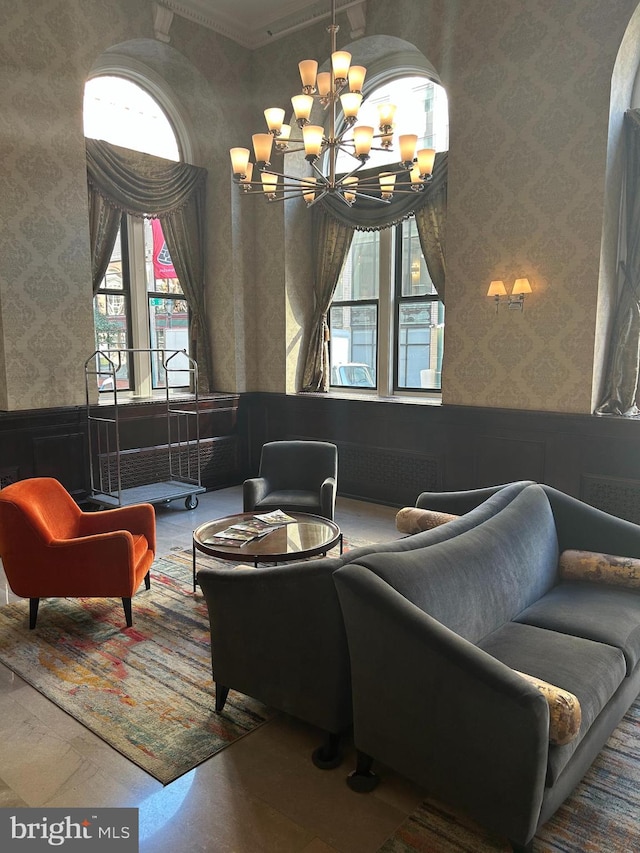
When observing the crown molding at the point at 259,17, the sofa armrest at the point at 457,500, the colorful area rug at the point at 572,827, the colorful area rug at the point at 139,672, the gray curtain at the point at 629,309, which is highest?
the crown molding at the point at 259,17

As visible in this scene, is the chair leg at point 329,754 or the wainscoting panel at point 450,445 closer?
the chair leg at point 329,754

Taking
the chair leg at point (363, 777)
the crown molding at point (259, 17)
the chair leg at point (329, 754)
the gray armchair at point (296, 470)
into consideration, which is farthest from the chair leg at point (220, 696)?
the crown molding at point (259, 17)

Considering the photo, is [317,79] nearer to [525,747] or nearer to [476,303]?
[476,303]

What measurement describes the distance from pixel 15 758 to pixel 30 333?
3.67m

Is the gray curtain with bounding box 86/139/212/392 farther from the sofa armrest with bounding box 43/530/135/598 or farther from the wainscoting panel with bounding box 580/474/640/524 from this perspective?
the wainscoting panel with bounding box 580/474/640/524

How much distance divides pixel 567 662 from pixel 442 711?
62 centimetres

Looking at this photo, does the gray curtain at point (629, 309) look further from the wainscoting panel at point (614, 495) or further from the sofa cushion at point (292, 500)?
the sofa cushion at point (292, 500)

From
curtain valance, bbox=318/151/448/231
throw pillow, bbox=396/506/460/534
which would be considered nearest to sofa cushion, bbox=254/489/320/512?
throw pillow, bbox=396/506/460/534

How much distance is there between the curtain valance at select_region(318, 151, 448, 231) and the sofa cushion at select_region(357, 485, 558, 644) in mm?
3394

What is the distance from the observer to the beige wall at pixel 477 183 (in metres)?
4.68

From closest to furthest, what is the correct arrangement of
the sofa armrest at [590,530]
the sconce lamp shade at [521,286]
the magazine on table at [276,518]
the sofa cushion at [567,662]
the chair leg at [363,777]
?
the sofa cushion at [567,662], the chair leg at [363,777], the sofa armrest at [590,530], the magazine on table at [276,518], the sconce lamp shade at [521,286]

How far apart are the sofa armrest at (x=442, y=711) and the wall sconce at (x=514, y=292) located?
3.53 meters

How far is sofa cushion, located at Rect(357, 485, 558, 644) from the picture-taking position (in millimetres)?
2230

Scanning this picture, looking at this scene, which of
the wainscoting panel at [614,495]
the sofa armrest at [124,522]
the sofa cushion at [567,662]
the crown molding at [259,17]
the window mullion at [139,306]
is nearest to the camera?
the sofa cushion at [567,662]
